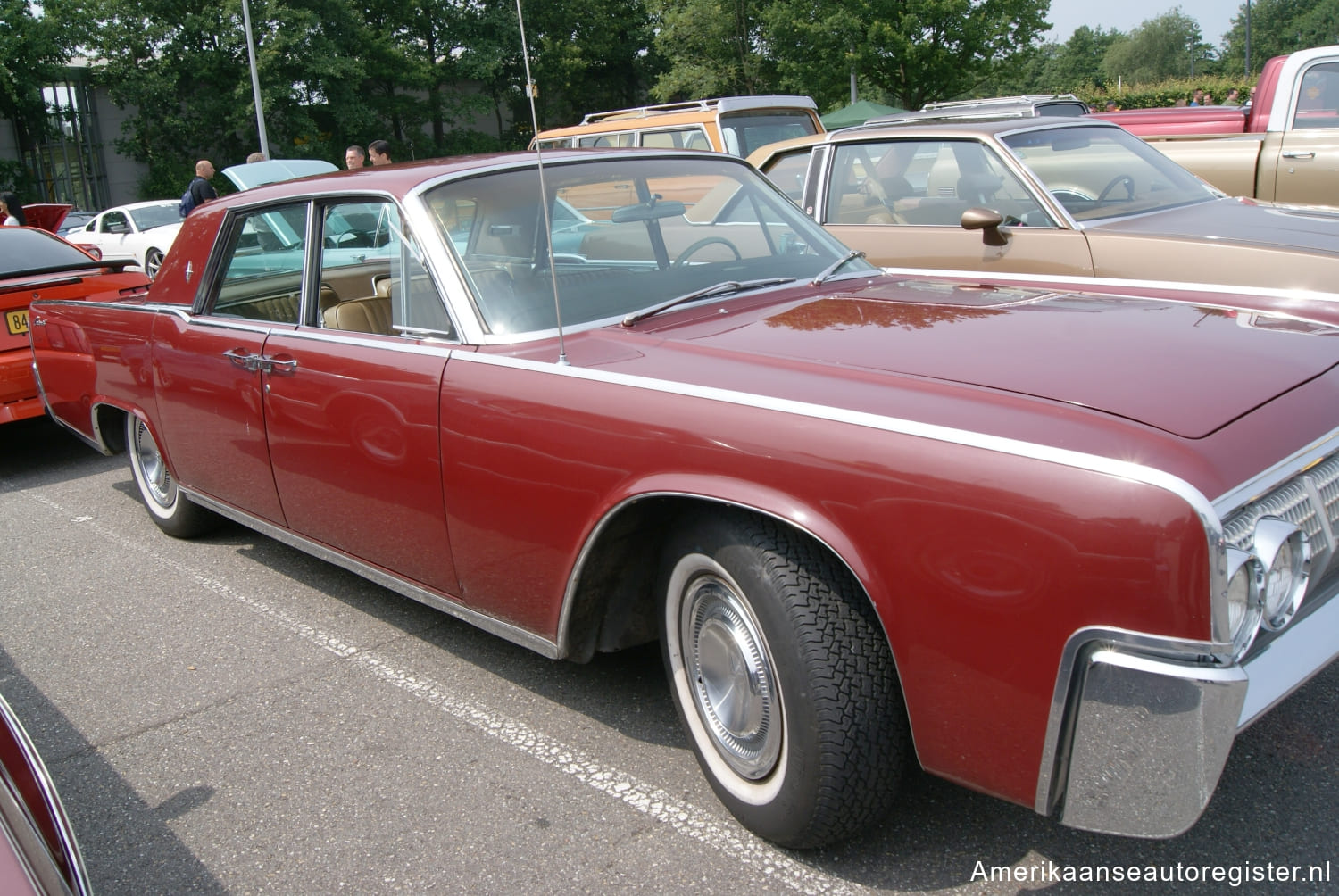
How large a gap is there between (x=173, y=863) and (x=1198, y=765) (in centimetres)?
229

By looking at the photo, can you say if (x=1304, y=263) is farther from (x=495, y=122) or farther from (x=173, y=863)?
(x=495, y=122)

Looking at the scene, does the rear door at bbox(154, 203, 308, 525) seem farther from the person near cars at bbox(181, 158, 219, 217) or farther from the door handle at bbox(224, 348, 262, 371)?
the person near cars at bbox(181, 158, 219, 217)

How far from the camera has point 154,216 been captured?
1580 centimetres

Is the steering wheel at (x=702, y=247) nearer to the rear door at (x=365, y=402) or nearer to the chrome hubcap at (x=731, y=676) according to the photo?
the rear door at (x=365, y=402)

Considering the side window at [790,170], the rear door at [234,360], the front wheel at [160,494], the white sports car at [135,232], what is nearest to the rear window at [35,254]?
the front wheel at [160,494]

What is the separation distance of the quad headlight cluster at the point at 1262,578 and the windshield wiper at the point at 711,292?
65.2 inches

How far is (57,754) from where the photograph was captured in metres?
3.15

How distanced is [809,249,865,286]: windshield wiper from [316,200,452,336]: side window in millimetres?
1164

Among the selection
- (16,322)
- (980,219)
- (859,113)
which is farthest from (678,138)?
(859,113)

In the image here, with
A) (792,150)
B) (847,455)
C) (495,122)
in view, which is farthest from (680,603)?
(495,122)

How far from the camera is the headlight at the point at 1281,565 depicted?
1.87 metres

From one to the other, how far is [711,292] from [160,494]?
10.4 ft

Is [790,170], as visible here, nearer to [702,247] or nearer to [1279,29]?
[702,247]

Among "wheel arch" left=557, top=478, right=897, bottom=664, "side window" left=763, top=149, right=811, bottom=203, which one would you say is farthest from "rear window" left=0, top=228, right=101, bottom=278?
"wheel arch" left=557, top=478, right=897, bottom=664
